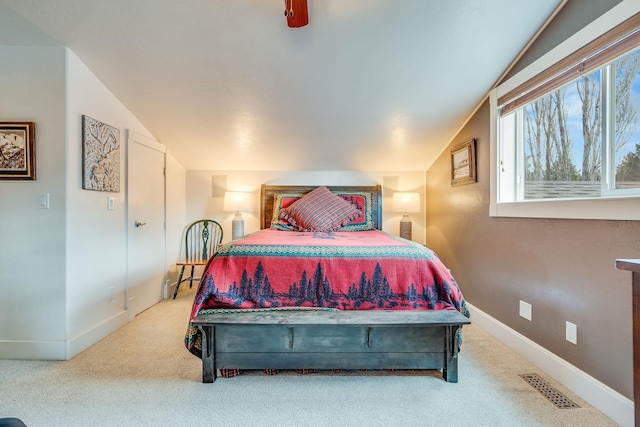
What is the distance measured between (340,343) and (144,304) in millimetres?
2365

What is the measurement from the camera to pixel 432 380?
1932 millimetres

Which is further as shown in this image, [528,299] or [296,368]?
[528,299]

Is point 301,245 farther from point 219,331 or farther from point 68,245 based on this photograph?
point 68,245

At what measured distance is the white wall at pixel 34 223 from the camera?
2.24 meters

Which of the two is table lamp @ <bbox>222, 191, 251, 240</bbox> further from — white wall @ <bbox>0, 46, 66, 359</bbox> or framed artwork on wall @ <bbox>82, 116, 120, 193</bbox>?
white wall @ <bbox>0, 46, 66, 359</bbox>

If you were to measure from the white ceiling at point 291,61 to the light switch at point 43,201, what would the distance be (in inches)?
42.4

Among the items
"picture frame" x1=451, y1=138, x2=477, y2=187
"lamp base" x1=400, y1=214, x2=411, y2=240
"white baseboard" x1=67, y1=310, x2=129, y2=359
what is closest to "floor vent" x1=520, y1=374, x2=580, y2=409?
"picture frame" x1=451, y1=138, x2=477, y2=187

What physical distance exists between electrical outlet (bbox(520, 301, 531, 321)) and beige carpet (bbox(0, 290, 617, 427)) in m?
0.29

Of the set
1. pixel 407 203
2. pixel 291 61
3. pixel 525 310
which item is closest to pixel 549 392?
pixel 525 310

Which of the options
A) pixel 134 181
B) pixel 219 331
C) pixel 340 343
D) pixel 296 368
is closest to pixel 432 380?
pixel 340 343

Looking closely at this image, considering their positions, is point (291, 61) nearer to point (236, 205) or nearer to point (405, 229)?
point (236, 205)

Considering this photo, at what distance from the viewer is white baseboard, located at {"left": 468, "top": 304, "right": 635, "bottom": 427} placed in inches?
60.0

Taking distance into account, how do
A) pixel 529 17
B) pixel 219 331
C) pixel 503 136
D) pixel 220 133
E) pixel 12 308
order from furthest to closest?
pixel 220 133, pixel 503 136, pixel 12 308, pixel 529 17, pixel 219 331

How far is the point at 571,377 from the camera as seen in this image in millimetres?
1811
